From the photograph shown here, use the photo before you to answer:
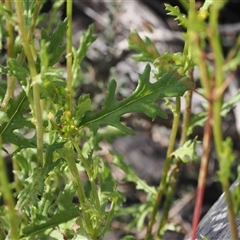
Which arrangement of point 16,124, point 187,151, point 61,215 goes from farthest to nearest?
point 187,151 < point 16,124 < point 61,215

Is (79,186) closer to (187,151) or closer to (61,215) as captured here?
(61,215)

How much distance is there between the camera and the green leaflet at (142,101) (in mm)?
1643

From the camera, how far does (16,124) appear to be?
162cm

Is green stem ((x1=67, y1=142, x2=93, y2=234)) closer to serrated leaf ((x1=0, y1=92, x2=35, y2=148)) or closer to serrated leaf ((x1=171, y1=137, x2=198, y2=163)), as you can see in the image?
serrated leaf ((x1=0, y1=92, x2=35, y2=148))

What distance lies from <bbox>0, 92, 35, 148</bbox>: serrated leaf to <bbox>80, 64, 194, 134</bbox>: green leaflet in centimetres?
15

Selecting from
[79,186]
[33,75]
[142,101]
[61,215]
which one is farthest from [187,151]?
[33,75]

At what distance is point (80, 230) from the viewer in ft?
5.24

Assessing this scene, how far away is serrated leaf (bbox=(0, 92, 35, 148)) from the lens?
63.9 inches

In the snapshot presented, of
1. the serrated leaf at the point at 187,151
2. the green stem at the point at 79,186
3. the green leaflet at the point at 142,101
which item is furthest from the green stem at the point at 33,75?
the serrated leaf at the point at 187,151

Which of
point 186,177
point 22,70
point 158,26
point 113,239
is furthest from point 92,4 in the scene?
point 22,70

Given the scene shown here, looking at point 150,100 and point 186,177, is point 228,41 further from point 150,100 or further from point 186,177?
point 150,100

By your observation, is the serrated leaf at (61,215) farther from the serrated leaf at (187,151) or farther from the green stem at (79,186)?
the serrated leaf at (187,151)

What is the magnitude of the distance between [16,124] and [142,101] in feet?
1.16

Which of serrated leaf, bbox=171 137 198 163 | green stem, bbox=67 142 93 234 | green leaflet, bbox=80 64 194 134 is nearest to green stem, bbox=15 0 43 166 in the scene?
green stem, bbox=67 142 93 234
